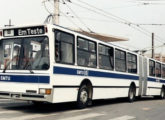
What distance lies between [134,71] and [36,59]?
30.4ft

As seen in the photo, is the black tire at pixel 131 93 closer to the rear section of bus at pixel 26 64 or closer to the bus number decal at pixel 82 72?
the bus number decal at pixel 82 72

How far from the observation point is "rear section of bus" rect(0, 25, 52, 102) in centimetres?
1090

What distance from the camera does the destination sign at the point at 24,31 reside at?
36.9 ft

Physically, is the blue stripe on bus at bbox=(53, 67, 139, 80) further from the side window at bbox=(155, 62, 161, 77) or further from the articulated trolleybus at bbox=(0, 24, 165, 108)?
the side window at bbox=(155, 62, 161, 77)

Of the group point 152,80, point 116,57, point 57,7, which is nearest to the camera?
point 116,57

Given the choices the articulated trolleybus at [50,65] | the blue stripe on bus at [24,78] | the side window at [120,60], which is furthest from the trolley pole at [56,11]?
the blue stripe on bus at [24,78]

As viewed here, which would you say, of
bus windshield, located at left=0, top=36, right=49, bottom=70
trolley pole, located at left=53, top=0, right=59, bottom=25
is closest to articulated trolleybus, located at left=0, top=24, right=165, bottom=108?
bus windshield, located at left=0, top=36, right=49, bottom=70

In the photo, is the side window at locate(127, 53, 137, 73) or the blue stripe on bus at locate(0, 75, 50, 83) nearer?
the blue stripe on bus at locate(0, 75, 50, 83)

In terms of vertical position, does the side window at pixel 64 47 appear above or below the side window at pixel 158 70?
above

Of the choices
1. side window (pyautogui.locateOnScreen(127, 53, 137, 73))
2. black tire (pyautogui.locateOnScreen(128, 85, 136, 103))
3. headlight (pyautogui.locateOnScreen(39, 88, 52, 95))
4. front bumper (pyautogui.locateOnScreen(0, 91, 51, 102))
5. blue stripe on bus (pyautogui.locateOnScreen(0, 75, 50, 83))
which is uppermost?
side window (pyautogui.locateOnScreen(127, 53, 137, 73))

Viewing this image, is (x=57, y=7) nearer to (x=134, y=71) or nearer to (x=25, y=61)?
(x=134, y=71)

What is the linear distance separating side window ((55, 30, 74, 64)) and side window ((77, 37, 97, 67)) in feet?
1.78

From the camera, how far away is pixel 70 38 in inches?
478

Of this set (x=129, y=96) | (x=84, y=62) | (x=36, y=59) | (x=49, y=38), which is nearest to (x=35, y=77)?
(x=36, y=59)
